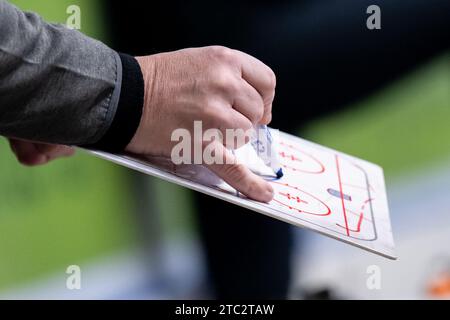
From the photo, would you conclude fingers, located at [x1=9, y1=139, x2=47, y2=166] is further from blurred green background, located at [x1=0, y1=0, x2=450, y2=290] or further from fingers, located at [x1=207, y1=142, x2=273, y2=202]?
blurred green background, located at [x1=0, y1=0, x2=450, y2=290]

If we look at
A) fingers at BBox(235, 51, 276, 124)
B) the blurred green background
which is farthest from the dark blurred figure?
fingers at BBox(235, 51, 276, 124)

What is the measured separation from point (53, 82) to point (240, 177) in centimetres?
21

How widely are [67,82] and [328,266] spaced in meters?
1.22

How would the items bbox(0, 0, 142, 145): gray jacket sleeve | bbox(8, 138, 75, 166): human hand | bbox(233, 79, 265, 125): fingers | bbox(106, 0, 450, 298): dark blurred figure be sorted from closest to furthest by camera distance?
bbox(0, 0, 142, 145): gray jacket sleeve → bbox(233, 79, 265, 125): fingers → bbox(8, 138, 75, 166): human hand → bbox(106, 0, 450, 298): dark blurred figure

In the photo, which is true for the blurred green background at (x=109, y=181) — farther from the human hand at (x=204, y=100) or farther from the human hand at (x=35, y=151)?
the human hand at (x=204, y=100)

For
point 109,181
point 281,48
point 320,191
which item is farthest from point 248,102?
point 109,181

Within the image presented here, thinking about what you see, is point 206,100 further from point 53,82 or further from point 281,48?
point 281,48

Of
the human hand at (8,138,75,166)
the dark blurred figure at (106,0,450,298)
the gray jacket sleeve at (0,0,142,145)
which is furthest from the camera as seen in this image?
the dark blurred figure at (106,0,450,298)

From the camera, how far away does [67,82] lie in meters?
0.75

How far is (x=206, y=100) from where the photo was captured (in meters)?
0.81

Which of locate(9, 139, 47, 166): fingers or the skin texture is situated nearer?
the skin texture

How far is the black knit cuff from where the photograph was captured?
2.55ft
